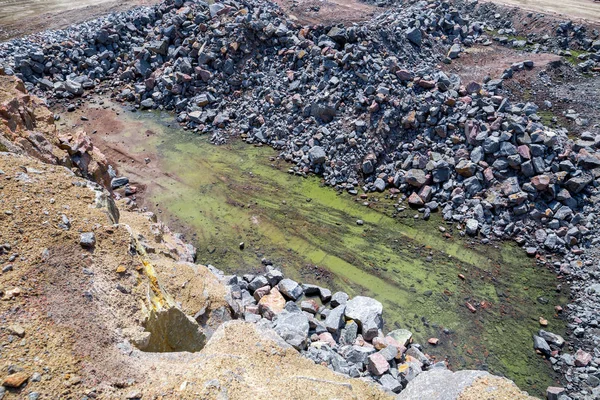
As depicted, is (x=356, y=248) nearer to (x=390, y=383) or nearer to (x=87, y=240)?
(x=390, y=383)

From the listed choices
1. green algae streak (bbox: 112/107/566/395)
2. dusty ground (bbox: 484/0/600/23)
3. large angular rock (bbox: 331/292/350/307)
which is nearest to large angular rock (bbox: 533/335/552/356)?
green algae streak (bbox: 112/107/566/395)

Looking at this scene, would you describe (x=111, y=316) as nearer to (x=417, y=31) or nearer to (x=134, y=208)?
(x=134, y=208)

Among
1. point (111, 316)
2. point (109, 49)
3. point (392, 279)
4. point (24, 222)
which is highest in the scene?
point (109, 49)

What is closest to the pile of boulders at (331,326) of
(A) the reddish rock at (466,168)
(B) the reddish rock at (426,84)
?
(A) the reddish rock at (466,168)

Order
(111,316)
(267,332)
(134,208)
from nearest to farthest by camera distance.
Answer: (111,316), (267,332), (134,208)

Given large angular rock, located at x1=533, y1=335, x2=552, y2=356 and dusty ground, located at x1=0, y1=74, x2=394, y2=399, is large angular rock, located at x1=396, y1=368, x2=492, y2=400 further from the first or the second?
large angular rock, located at x1=533, y1=335, x2=552, y2=356

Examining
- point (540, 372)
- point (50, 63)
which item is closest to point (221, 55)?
point (50, 63)

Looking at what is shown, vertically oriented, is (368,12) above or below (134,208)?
above
